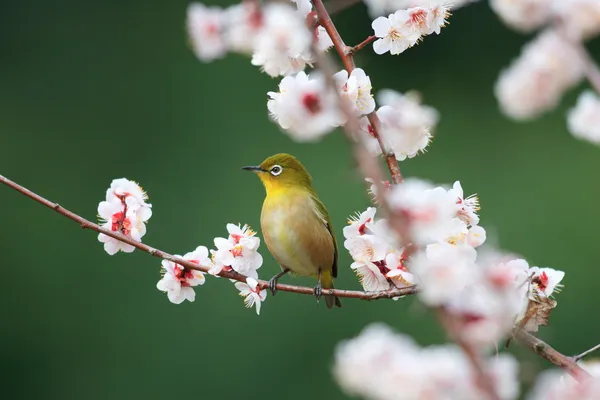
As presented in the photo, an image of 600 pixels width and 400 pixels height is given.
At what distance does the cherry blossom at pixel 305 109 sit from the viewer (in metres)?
1.67

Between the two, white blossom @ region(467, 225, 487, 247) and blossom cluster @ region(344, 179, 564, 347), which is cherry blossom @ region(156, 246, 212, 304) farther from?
white blossom @ region(467, 225, 487, 247)

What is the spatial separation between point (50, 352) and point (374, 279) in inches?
311

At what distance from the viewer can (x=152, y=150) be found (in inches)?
382

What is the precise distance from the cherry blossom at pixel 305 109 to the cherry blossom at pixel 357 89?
6cm

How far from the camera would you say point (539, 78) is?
5.08 ft

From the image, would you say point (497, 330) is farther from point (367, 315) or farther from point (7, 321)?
point (7, 321)

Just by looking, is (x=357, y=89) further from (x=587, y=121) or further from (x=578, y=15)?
(x=578, y=15)

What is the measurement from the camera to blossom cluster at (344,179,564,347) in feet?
3.68

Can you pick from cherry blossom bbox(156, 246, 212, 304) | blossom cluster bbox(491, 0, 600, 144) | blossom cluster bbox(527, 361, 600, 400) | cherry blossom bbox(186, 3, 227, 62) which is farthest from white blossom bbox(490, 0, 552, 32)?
cherry blossom bbox(156, 246, 212, 304)

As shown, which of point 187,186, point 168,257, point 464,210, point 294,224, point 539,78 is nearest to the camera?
point 539,78

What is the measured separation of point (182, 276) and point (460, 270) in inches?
41.3

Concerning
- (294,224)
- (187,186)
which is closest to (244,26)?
Result: (294,224)

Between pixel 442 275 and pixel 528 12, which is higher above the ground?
pixel 528 12

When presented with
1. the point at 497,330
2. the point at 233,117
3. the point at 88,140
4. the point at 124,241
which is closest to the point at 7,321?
the point at 88,140
